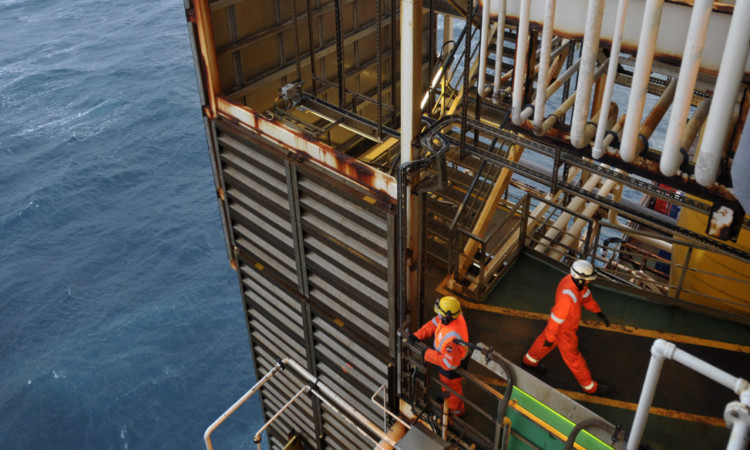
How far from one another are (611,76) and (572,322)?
10.8 feet

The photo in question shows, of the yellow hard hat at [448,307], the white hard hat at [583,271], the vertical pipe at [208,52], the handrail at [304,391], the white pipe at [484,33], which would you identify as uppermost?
the white pipe at [484,33]

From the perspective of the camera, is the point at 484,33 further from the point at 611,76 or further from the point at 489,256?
the point at 489,256

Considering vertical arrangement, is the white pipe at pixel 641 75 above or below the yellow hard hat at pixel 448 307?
above

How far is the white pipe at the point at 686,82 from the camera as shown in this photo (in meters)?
4.47

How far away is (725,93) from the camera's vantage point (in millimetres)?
4566

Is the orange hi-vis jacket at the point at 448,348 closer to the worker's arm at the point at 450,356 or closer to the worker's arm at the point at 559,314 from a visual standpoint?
the worker's arm at the point at 450,356

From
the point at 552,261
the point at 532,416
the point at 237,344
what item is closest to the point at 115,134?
the point at 237,344

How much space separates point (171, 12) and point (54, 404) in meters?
30.7

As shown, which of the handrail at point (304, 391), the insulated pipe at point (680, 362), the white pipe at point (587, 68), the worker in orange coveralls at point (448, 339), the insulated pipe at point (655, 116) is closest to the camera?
the insulated pipe at point (680, 362)

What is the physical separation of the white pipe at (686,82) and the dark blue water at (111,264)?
18848 mm

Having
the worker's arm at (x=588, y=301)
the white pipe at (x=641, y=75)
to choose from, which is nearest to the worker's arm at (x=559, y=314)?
the worker's arm at (x=588, y=301)

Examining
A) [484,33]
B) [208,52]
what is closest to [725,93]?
[484,33]

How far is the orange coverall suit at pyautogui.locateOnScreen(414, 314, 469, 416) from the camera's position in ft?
23.4

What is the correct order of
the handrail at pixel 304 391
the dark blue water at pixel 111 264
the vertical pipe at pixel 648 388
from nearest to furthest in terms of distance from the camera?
the vertical pipe at pixel 648 388, the handrail at pixel 304 391, the dark blue water at pixel 111 264
